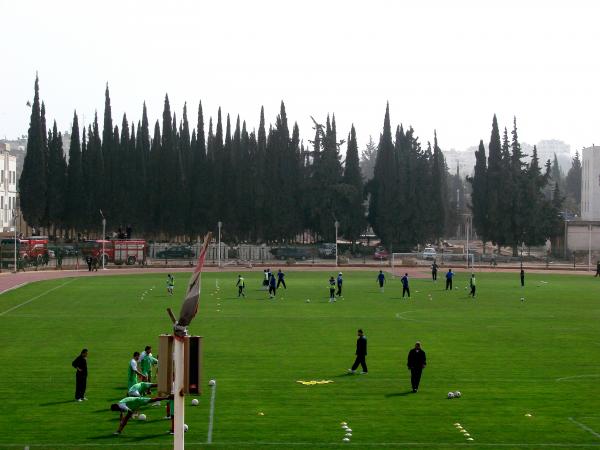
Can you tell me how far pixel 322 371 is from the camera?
29.8m

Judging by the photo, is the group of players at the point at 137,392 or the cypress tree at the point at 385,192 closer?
the group of players at the point at 137,392

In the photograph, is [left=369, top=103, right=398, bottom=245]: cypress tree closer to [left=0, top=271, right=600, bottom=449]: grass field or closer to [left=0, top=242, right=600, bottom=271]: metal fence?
[left=0, top=242, right=600, bottom=271]: metal fence

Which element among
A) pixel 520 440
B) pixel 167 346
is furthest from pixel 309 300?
pixel 167 346

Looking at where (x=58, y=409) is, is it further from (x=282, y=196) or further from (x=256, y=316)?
(x=282, y=196)

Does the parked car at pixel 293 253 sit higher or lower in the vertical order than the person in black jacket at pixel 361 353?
higher

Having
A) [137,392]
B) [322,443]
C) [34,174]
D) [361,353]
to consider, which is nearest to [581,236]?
[34,174]

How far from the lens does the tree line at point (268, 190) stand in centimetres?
12588

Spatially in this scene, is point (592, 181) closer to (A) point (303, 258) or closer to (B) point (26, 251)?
(A) point (303, 258)

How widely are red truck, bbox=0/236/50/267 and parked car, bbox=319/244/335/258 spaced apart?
33144 millimetres

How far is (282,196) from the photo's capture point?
128 metres

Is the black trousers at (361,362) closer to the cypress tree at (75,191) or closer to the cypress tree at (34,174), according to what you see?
the cypress tree at (34,174)

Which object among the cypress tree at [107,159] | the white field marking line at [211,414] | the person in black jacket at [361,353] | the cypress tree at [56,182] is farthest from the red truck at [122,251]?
the white field marking line at [211,414]

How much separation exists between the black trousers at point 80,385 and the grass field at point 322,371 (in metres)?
0.33

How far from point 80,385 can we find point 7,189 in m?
118
